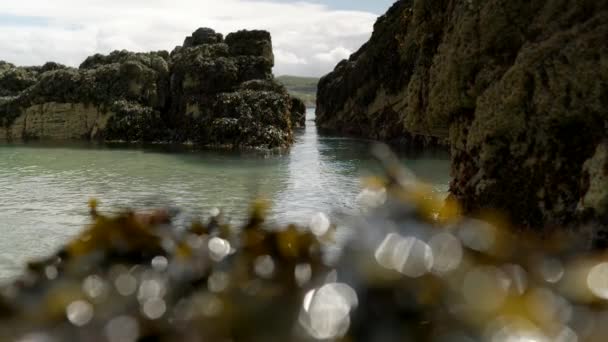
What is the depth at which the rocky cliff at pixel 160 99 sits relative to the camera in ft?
165

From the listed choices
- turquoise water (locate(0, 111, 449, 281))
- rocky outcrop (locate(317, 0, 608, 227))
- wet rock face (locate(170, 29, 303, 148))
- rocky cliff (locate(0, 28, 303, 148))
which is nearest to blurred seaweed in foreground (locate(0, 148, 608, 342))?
rocky outcrop (locate(317, 0, 608, 227))

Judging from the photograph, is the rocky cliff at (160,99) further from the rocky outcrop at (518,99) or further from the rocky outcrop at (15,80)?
the rocky outcrop at (518,99)

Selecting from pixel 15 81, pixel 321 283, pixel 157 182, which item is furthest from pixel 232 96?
pixel 321 283

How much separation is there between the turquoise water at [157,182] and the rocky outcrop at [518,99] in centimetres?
496

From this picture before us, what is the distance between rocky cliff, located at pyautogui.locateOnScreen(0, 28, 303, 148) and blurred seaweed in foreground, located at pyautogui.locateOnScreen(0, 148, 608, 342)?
45.3 metres

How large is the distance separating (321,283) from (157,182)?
2574 centimetres

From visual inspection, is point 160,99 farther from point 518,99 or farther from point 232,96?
point 518,99

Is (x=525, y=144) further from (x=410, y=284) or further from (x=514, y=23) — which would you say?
(x=410, y=284)

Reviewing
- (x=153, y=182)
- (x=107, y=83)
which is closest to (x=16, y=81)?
(x=107, y=83)

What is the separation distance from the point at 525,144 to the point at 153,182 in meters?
19.5

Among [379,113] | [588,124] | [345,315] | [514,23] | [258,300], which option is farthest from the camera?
[379,113]

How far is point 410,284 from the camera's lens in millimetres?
2139

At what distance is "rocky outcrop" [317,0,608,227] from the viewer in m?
9.81

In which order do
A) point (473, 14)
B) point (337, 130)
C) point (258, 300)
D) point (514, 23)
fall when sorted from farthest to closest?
A: point (337, 130) < point (473, 14) < point (514, 23) < point (258, 300)
